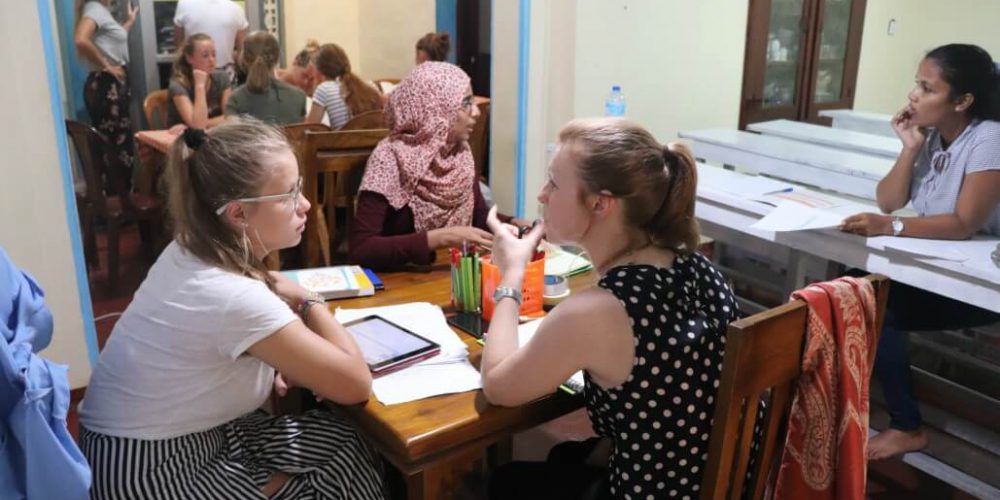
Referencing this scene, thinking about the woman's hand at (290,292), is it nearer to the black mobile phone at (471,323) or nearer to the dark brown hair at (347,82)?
the black mobile phone at (471,323)

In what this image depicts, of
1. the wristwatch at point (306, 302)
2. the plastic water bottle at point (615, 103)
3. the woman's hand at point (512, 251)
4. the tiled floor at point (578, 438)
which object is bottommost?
the tiled floor at point (578, 438)

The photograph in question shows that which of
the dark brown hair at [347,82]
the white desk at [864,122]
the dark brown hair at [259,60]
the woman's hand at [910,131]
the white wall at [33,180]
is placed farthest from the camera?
the white desk at [864,122]

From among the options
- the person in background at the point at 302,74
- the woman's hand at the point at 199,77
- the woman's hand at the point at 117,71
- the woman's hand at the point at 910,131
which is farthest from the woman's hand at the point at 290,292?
the person in background at the point at 302,74

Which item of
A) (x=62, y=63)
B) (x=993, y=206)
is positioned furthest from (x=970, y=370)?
(x=62, y=63)

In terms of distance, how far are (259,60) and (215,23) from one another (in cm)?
50

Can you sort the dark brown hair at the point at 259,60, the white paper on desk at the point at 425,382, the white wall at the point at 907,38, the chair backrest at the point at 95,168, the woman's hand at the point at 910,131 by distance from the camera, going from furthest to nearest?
1. the white wall at the point at 907,38
2. the dark brown hair at the point at 259,60
3. the chair backrest at the point at 95,168
4. the woman's hand at the point at 910,131
5. the white paper on desk at the point at 425,382

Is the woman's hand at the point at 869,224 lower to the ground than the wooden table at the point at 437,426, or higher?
higher

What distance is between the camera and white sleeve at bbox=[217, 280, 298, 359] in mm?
1214

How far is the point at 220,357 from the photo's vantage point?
1249 mm

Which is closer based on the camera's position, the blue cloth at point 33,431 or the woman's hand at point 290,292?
the blue cloth at point 33,431

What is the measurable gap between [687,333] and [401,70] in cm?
489

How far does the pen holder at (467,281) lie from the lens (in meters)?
1.61

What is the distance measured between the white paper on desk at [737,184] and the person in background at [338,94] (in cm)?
166

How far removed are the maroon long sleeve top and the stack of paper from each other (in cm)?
30
